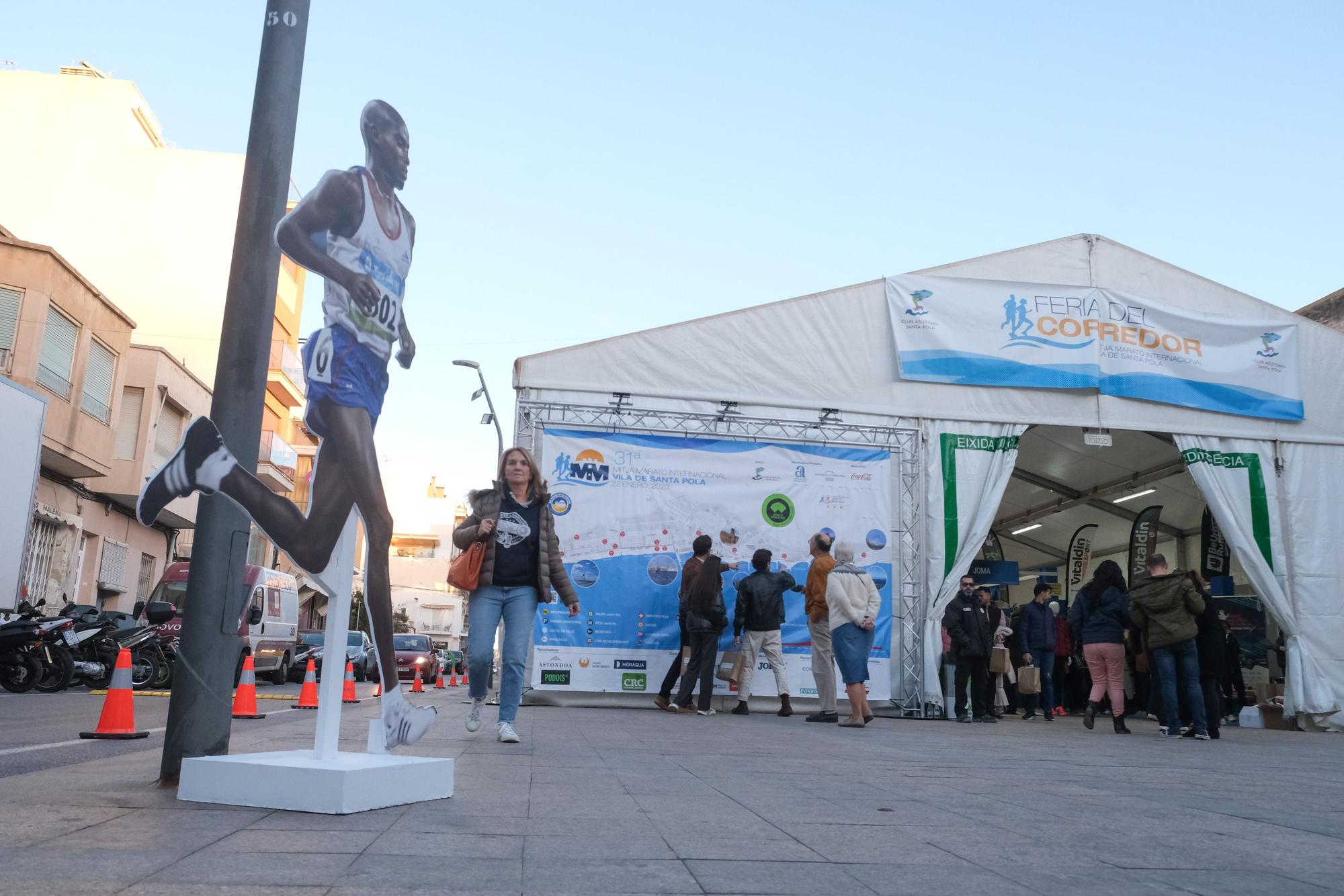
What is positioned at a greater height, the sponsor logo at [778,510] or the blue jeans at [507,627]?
the sponsor logo at [778,510]

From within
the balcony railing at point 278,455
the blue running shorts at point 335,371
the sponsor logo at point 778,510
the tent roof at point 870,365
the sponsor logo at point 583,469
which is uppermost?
the balcony railing at point 278,455

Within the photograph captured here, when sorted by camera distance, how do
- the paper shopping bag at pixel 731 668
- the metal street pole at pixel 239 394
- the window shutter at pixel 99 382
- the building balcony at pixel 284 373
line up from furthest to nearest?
the building balcony at pixel 284 373 → the window shutter at pixel 99 382 → the paper shopping bag at pixel 731 668 → the metal street pole at pixel 239 394

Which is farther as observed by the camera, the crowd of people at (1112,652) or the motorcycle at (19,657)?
the motorcycle at (19,657)

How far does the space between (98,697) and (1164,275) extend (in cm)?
1438

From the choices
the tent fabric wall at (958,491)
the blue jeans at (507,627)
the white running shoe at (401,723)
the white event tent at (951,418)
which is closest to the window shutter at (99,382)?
the white event tent at (951,418)

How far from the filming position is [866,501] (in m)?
13.5

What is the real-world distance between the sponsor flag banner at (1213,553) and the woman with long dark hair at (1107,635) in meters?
6.50

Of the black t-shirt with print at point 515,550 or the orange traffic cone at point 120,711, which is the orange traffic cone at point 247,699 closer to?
the orange traffic cone at point 120,711

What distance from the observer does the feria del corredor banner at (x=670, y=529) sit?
1277cm

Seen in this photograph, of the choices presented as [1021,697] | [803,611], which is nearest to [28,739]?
[803,611]

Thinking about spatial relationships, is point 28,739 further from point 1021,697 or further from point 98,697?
point 1021,697

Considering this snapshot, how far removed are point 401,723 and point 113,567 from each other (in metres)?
25.0

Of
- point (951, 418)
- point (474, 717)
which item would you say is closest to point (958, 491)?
point (951, 418)

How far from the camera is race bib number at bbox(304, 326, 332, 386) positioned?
158 inches
